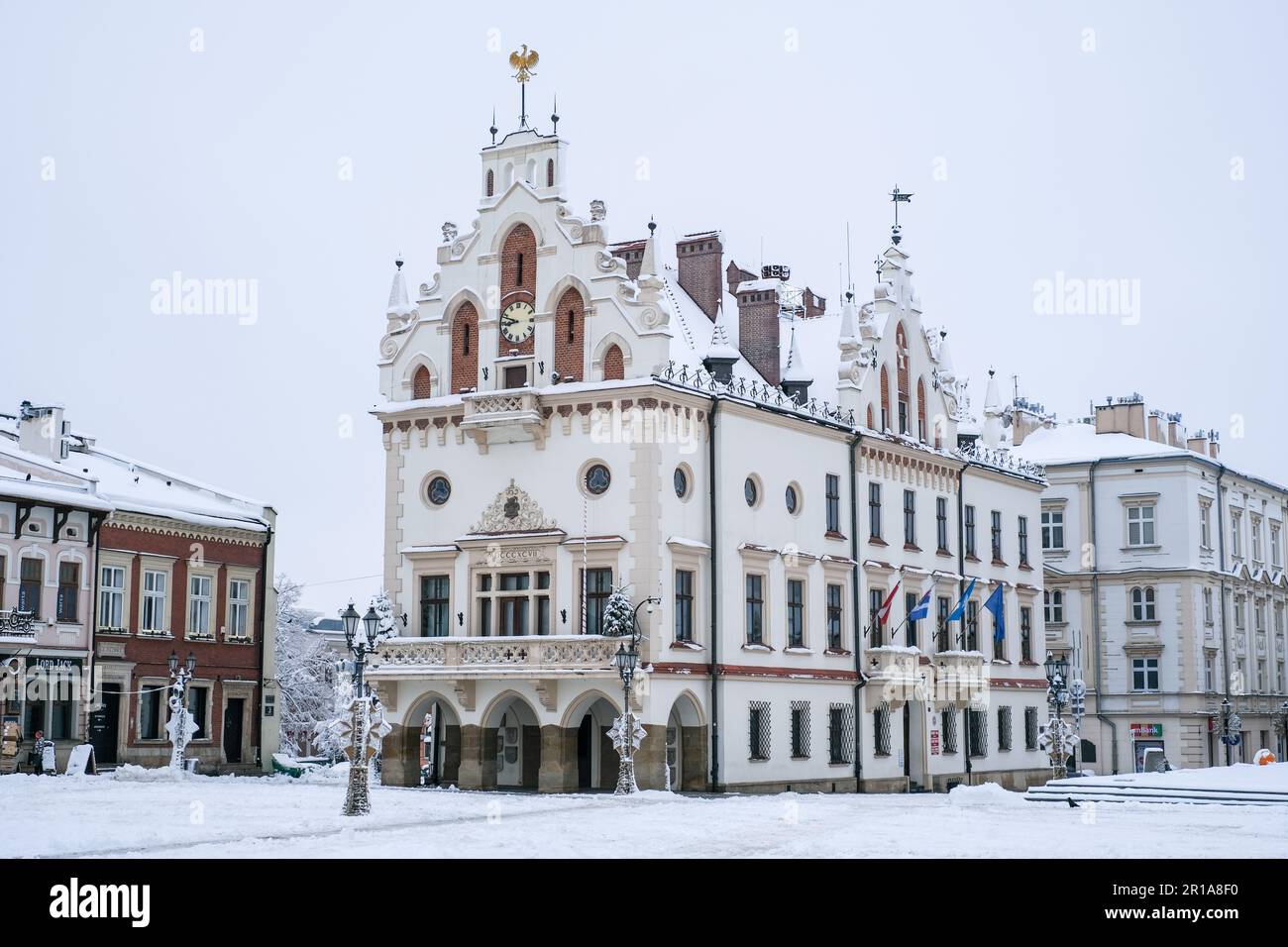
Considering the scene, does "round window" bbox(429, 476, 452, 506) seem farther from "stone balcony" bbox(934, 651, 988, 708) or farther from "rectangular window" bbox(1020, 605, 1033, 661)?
"rectangular window" bbox(1020, 605, 1033, 661)

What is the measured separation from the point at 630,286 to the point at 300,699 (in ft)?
165

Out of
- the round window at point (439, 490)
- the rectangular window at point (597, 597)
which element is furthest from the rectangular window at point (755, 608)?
the round window at point (439, 490)

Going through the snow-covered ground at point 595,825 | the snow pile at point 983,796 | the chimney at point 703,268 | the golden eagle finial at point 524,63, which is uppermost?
the golden eagle finial at point 524,63

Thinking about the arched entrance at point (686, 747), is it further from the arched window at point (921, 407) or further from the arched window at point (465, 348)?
the arched window at point (921, 407)

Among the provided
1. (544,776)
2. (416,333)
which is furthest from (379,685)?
(416,333)

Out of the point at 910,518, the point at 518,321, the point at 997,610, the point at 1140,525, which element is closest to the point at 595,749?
the point at 518,321

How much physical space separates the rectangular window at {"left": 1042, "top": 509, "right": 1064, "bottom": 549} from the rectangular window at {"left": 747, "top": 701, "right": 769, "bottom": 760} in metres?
33.5

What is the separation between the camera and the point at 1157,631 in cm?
7394

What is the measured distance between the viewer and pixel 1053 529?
7638cm

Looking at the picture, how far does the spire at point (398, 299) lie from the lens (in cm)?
4825

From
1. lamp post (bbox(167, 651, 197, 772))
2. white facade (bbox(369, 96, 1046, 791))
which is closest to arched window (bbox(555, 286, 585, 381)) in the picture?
white facade (bbox(369, 96, 1046, 791))

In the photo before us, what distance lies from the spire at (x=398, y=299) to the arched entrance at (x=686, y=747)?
1299cm

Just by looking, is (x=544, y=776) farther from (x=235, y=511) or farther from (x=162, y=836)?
(x=235, y=511)

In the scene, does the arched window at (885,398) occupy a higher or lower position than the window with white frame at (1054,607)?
higher
